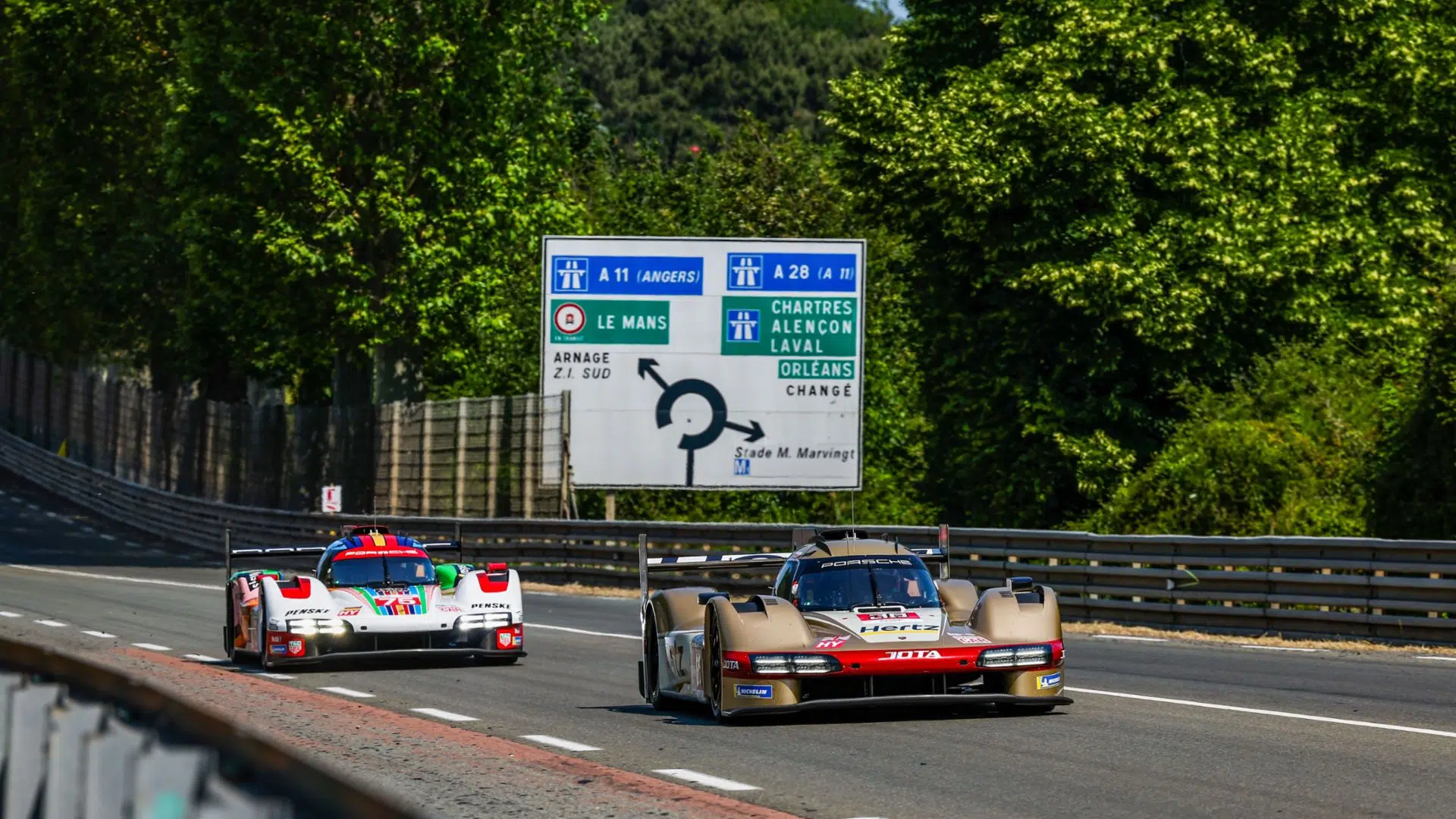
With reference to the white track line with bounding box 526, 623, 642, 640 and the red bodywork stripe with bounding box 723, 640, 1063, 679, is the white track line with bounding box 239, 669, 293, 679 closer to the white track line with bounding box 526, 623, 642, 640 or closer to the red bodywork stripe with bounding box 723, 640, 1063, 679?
the white track line with bounding box 526, 623, 642, 640

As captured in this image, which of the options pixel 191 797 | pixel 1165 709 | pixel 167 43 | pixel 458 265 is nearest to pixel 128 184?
pixel 167 43

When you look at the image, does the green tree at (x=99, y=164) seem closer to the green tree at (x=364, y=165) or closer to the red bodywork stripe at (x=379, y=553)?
the green tree at (x=364, y=165)

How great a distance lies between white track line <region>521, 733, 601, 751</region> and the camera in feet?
40.6

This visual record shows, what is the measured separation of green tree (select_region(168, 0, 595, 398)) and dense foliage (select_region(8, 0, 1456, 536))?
0.08 metres


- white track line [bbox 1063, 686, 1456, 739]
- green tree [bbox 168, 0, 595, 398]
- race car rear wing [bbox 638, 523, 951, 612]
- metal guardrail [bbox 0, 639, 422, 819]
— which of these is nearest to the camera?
metal guardrail [bbox 0, 639, 422, 819]

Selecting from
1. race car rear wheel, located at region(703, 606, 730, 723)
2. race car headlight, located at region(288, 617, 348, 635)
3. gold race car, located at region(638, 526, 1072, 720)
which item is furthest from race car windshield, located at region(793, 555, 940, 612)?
race car headlight, located at region(288, 617, 348, 635)

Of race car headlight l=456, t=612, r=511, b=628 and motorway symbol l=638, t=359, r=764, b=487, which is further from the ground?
motorway symbol l=638, t=359, r=764, b=487

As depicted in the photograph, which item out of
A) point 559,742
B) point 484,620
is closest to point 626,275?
point 484,620

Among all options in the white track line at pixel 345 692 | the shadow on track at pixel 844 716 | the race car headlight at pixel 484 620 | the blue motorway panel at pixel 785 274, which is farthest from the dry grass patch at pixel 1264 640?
the blue motorway panel at pixel 785 274

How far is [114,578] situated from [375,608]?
20177 mm

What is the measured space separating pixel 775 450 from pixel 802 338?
1.82m

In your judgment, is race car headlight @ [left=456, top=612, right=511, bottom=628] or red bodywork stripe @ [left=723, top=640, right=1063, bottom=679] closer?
red bodywork stripe @ [left=723, top=640, right=1063, bottom=679]

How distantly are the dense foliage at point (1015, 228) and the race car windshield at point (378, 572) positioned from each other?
1172 centimetres

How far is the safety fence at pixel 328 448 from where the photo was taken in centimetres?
3816
